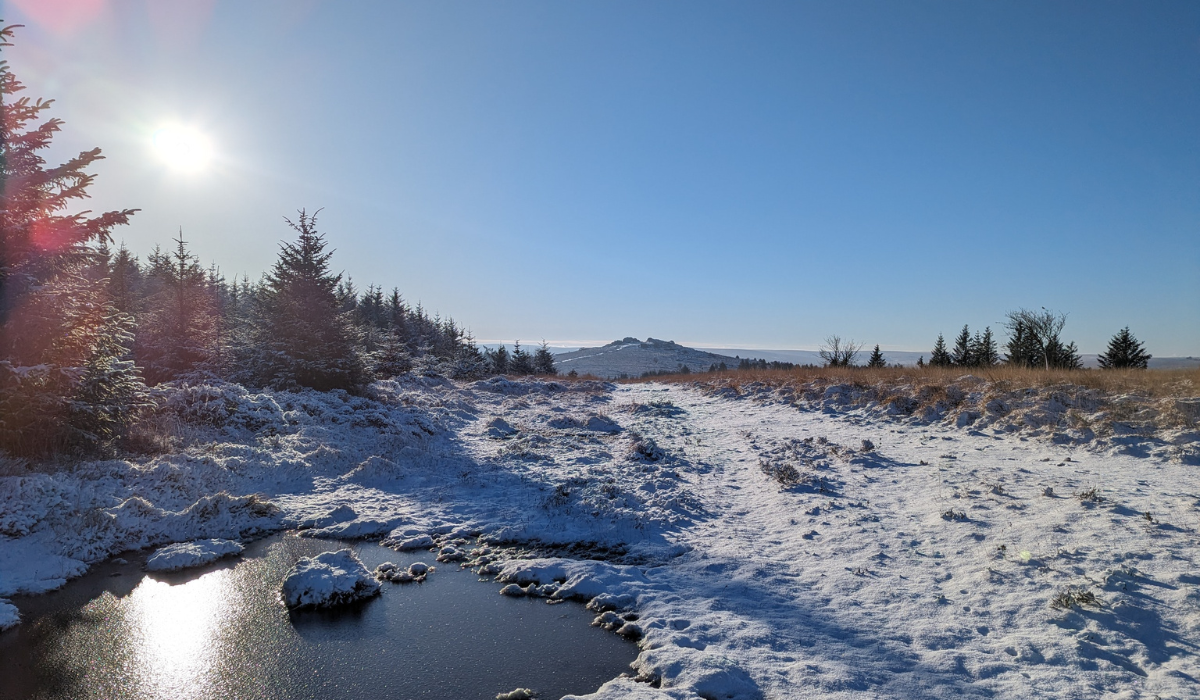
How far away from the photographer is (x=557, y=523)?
34.5 feet

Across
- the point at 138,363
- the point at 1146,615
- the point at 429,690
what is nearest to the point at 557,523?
the point at 429,690

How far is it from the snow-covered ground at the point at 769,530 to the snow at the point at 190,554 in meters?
0.75

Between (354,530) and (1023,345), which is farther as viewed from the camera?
(1023,345)

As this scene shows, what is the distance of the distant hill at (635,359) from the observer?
101438 millimetres

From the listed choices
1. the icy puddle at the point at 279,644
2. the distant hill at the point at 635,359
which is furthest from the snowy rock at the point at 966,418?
the distant hill at the point at 635,359

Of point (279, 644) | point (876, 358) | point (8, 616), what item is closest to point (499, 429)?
point (279, 644)

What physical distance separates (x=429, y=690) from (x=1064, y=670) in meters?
6.55

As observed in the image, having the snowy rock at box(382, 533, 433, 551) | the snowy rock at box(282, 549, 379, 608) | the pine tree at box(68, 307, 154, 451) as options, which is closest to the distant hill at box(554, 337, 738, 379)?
the pine tree at box(68, 307, 154, 451)

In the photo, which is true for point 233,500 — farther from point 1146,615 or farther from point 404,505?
point 1146,615

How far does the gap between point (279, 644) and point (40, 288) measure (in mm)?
10432

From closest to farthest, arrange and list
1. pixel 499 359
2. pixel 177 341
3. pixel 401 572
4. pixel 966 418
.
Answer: pixel 401 572 → pixel 966 418 → pixel 177 341 → pixel 499 359

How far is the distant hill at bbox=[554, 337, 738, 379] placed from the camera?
101438 millimetres

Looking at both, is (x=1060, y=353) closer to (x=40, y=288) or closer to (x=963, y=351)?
(x=963, y=351)

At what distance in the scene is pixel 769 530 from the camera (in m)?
9.86
